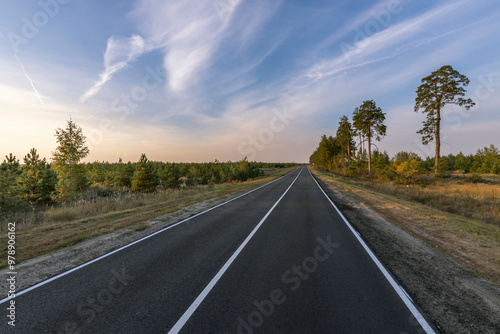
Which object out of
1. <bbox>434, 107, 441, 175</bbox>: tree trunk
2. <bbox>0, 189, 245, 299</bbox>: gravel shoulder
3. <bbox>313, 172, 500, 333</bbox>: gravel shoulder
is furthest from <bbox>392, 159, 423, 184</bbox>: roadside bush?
<bbox>0, 189, 245, 299</bbox>: gravel shoulder

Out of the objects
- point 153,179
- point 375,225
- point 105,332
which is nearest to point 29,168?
point 153,179

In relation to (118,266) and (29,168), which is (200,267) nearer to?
(118,266)

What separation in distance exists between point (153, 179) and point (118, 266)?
26.1 m

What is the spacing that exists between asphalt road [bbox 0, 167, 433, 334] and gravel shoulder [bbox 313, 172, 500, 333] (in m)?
0.32

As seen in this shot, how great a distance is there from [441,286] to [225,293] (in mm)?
4279

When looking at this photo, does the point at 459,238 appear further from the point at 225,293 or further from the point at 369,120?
the point at 369,120

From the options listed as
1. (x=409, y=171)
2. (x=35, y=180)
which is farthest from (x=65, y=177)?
(x=409, y=171)

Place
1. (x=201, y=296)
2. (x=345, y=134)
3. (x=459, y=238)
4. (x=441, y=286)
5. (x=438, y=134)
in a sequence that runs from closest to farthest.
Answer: (x=201, y=296), (x=441, y=286), (x=459, y=238), (x=438, y=134), (x=345, y=134)

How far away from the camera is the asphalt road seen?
2.96m

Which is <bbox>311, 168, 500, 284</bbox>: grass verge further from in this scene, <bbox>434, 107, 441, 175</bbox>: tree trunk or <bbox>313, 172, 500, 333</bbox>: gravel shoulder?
<bbox>434, 107, 441, 175</bbox>: tree trunk

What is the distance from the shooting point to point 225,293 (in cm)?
373

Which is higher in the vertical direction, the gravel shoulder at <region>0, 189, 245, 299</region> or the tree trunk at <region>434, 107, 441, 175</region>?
the tree trunk at <region>434, 107, 441, 175</region>

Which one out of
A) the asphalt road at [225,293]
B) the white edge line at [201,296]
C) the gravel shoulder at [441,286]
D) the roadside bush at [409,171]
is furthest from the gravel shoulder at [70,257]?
the roadside bush at [409,171]

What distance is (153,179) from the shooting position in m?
28.7
